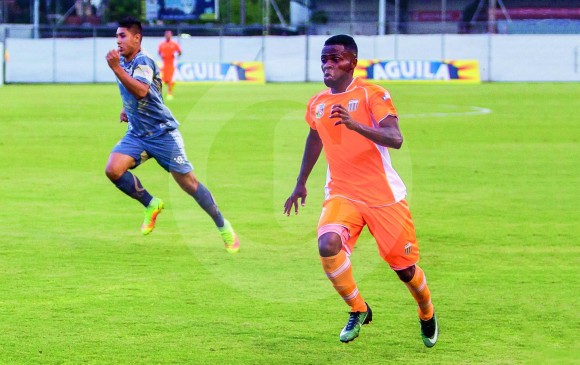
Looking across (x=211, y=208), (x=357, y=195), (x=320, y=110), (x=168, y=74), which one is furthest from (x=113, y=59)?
(x=168, y=74)

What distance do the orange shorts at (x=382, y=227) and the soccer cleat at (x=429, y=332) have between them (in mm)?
424

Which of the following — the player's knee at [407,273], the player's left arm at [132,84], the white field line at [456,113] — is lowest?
the player's knee at [407,273]

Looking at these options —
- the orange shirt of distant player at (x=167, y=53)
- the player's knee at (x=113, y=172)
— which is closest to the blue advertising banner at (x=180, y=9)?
the orange shirt of distant player at (x=167, y=53)

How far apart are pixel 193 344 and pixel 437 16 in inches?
2308

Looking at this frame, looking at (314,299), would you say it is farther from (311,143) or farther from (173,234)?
(173,234)

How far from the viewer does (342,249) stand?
7785mm

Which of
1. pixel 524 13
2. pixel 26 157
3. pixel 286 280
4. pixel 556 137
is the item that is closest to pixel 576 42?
pixel 524 13

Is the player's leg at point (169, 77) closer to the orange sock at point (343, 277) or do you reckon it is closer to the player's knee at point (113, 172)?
the player's knee at point (113, 172)

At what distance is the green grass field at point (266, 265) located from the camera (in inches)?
307

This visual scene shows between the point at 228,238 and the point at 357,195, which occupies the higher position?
the point at 357,195

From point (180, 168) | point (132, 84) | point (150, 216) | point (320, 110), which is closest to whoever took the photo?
point (320, 110)

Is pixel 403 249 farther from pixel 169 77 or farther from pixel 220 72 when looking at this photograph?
pixel 220 72

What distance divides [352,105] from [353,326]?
58.6 inches

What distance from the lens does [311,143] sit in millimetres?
8352
